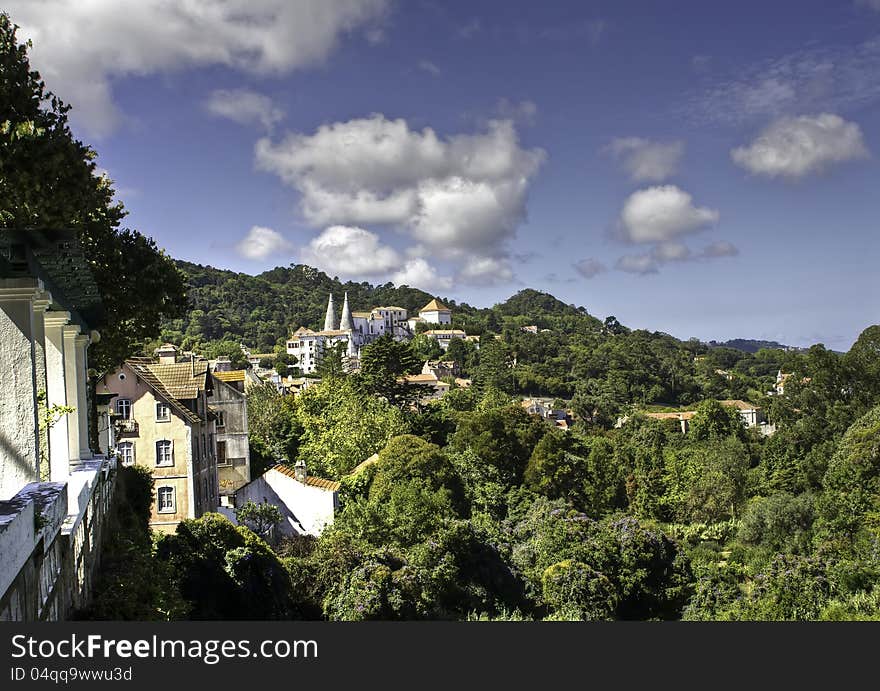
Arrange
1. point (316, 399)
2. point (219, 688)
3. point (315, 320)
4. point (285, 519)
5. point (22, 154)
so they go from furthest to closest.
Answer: point (315, 320)
point (316, 399)
point (285, 519)
point (22, 154)
point (219, 688)

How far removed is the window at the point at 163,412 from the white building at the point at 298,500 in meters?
6.12

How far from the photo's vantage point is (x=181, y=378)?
26.0m

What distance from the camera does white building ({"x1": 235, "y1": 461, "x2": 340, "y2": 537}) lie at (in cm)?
2952

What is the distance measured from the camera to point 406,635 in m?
4.27

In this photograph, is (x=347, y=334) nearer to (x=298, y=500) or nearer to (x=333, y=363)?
(x=333, y=363)

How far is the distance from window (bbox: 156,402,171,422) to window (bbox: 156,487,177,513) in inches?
86.6

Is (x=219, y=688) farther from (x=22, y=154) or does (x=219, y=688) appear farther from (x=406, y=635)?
(x=22, y=154)

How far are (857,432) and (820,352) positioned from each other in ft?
53.1

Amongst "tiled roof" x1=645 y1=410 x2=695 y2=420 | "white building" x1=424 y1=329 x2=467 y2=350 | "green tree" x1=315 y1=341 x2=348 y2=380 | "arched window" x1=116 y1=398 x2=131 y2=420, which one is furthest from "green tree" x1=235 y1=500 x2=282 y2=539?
"white building" x1=424 y1=329 x2=467 y2=350

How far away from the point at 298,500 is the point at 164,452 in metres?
6.78

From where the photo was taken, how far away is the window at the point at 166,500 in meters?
24.5

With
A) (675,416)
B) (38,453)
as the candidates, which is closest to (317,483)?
(38,453)

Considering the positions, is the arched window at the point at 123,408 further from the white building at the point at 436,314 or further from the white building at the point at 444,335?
the white building at the point at 436,314

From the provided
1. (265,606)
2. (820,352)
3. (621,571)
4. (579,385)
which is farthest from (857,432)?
(579,385)
